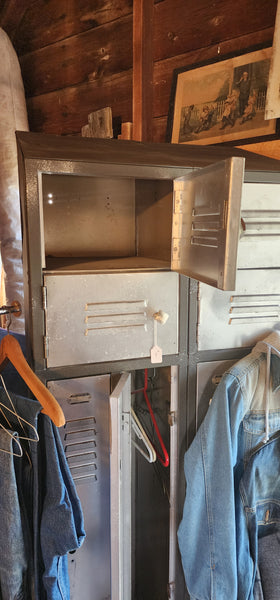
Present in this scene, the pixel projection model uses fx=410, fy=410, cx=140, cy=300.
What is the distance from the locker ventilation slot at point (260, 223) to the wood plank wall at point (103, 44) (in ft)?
2.78

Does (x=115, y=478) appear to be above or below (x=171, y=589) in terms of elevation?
above

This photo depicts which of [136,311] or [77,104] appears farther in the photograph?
[77,104]

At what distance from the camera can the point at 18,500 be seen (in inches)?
41.1

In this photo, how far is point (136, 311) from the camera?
1.25 meters

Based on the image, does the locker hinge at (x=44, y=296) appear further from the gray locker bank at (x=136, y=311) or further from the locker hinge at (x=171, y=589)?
the locker hinge at (x=171, y=589)

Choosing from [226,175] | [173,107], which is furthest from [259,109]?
[226,175]

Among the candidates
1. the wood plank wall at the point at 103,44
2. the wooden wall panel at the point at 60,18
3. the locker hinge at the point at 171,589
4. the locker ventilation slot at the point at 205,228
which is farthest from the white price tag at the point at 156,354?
the wooden wall panel at the point at 60,18

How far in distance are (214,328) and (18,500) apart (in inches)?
29.8

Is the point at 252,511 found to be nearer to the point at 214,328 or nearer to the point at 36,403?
the point at 214,328

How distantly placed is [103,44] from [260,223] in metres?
1.48

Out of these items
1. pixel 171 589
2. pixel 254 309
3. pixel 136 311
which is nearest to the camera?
pixel 136 311

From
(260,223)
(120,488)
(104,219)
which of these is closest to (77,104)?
(104,219)

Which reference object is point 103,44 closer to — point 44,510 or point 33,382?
point 33,382

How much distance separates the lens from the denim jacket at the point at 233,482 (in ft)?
4.11
